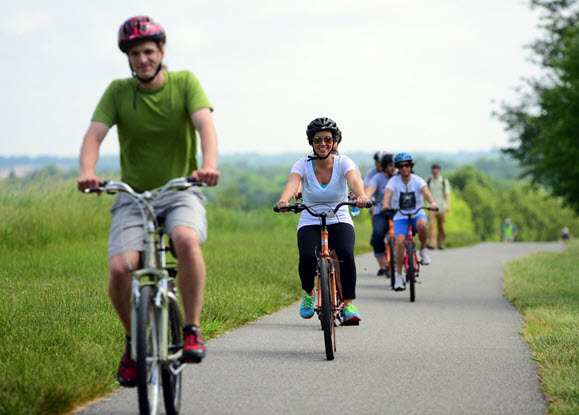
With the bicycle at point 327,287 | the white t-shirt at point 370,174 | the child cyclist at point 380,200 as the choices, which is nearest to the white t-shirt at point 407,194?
the child cyclist at point 380,200

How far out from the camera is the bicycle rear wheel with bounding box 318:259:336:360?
23.4 feet

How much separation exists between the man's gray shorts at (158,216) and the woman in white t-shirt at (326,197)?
294cm

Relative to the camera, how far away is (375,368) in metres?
6.77

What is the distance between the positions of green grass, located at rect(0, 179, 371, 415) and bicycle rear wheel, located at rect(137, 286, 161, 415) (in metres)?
0.76

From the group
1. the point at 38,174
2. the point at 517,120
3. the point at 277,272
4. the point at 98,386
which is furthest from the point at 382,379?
the point at 517,120

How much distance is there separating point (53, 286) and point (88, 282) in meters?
0.76

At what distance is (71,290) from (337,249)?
11.5 feet

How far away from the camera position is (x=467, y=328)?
9.20m

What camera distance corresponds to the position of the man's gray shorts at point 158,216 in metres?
4.82

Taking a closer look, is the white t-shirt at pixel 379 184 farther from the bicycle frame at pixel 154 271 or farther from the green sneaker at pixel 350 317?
the bicycle frame at pixel 154 271

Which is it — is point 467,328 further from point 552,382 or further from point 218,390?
point 218,390

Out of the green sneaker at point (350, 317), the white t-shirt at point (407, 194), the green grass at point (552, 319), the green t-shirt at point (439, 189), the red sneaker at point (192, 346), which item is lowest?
the green grass at point (552, 319)

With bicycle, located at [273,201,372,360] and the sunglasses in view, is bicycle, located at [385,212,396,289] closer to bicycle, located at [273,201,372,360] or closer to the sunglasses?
bicycle, located at [273,201,372,360]

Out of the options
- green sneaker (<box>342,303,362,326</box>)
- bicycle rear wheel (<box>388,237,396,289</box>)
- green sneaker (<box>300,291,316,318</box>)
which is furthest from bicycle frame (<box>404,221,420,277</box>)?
green sneaker (<box>342,303,362,326</box>)
